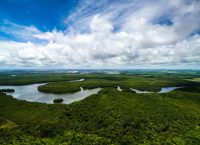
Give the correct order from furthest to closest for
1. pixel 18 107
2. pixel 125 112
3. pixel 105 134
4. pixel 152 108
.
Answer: pixel 18 107 < pixel 152 108 < pixel 125 112 < pixel 105 134

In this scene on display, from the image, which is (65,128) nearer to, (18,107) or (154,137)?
(154,137)

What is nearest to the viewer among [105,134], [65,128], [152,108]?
[105,134]

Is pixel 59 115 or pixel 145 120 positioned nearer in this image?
pixel 145 120

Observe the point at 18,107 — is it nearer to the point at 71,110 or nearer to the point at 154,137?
the point at 71,110

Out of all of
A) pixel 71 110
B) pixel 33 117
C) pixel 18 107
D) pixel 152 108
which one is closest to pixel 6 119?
pixel 33 117

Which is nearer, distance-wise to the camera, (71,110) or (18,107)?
(71,110)

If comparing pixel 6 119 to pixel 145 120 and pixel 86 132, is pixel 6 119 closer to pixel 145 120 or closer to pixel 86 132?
pixel 86 132

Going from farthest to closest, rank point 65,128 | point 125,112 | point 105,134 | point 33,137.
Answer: point 125,112 → point 65,128 → point 105,134 → point 33,137

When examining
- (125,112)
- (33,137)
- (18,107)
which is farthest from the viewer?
(18,107)

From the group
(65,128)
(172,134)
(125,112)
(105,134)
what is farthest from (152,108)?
(65,128)
